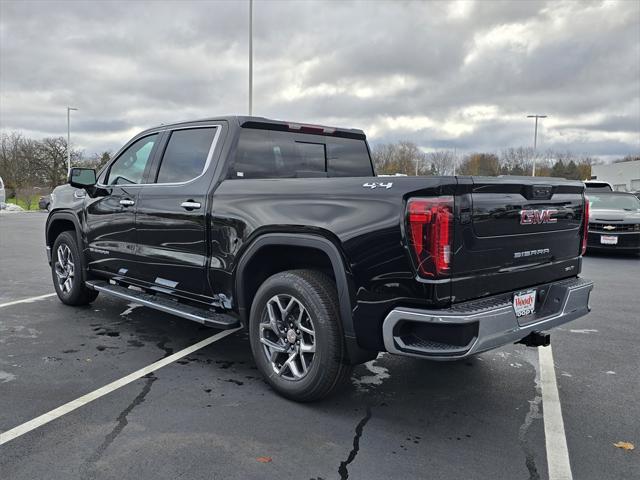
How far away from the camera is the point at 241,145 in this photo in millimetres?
4453

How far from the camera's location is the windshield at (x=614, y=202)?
41.5ft

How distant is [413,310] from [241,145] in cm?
215

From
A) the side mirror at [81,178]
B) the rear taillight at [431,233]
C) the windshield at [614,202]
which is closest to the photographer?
the rear taillight at [431,233]

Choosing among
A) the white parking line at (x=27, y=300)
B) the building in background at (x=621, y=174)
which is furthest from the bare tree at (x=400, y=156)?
the building in background at (x=621, y=174)

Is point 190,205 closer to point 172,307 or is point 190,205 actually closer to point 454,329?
point 172,307

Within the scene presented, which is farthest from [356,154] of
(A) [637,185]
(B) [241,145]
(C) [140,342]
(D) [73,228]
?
(A) [637,185]

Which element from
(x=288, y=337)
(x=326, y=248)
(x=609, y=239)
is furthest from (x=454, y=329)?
(x=609, y=239)

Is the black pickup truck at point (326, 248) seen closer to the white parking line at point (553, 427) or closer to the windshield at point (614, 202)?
the white parking line at point (553, 427)

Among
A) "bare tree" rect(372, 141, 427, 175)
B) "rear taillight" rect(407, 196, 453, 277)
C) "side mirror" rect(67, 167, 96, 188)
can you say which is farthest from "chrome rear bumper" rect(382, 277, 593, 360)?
"bare tree" rect(372, 141, 427, 175)

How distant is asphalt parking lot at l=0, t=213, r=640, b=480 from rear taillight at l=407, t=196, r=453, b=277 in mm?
1052

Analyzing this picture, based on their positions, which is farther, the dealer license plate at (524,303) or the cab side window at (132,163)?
the cab side window at (132,163)

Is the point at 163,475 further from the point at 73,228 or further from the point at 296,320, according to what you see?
the point at 73,228

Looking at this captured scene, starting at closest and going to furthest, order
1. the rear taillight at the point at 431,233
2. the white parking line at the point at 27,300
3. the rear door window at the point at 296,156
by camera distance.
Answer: the rear taillight at the point at 431,233 < the rear door window at the point at 296,156 < the white parking line at the point at 27,300

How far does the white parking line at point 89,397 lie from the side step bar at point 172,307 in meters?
0.42
